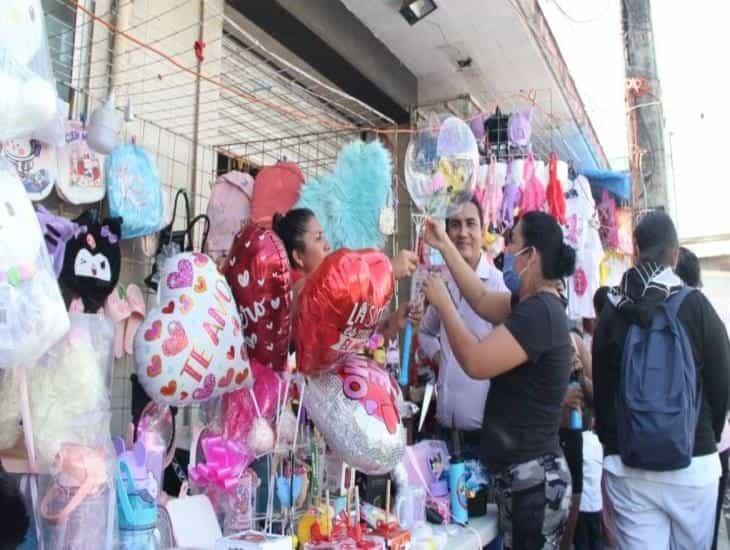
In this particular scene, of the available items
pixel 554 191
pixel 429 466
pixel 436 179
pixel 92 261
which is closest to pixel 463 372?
pixel 429 466

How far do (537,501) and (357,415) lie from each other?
646 millimetres

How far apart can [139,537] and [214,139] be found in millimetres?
2029

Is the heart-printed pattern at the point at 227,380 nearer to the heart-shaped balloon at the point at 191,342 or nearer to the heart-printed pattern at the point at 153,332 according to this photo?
the heart-shaped balloon at the point at 191,342

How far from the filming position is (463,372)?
7.18 feet

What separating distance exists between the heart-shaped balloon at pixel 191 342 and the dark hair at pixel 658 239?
134 cm

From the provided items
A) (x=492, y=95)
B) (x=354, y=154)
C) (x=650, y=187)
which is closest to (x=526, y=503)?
(x=354, y=154)

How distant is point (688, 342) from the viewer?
1.88m

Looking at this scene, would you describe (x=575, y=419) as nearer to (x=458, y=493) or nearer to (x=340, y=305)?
(x=458, y=493)

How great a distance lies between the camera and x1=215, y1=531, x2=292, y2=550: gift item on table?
45.2 inches

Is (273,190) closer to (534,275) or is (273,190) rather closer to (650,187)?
(534,275)

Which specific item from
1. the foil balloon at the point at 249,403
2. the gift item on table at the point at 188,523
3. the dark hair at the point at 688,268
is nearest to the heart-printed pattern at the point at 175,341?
the foil balloon at the point at 249,403

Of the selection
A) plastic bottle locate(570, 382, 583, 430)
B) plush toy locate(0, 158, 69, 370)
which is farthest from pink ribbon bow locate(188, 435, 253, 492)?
plastic bottle locate(570, 382, 583, 430)

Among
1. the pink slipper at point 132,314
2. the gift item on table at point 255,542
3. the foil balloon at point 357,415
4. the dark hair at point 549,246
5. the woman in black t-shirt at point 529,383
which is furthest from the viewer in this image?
the pink slipper at point 132,314

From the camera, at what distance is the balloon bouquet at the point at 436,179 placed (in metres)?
2.03
